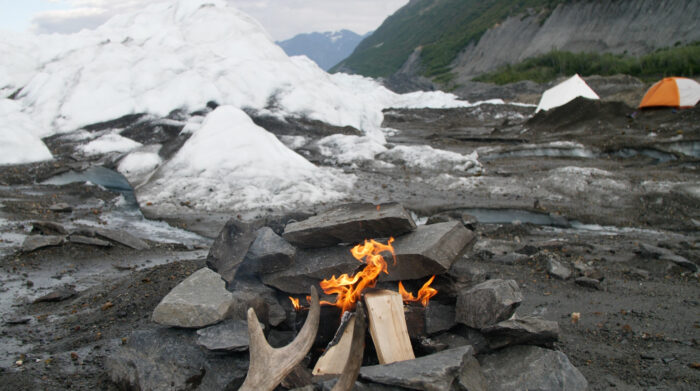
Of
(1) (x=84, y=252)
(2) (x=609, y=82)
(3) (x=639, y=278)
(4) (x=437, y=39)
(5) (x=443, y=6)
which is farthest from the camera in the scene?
(5) (x=443, y=6)

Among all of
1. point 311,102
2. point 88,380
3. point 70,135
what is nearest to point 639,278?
point 88,380

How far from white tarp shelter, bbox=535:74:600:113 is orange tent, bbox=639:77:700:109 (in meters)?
3.35

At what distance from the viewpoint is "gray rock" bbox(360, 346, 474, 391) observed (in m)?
2.30

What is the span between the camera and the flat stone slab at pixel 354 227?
11.0ft

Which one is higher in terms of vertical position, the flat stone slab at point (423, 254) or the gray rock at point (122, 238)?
the flat stone slab at point (423, 254)

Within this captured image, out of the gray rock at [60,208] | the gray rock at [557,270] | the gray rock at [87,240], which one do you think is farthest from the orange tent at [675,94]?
the gray rock at [60,208]

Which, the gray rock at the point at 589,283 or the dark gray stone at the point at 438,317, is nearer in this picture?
the dark gray stone at the point at 438,317

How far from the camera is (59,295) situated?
4.45m

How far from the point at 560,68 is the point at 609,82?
37.3ft

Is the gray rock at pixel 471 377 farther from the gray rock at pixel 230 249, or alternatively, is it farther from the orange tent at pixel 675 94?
the orange tent at pixel 675 94

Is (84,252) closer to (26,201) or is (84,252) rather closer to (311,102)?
(26,201)

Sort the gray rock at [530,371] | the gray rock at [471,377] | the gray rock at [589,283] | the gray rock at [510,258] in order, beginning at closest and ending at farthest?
1. the gray rock at [471,377]
2. the gray rock at [530,371]
3. the gray rock at [589,283]
4. the gray rock at [510,258]

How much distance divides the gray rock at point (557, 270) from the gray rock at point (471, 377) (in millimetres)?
2917

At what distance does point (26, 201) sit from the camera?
8195mm
